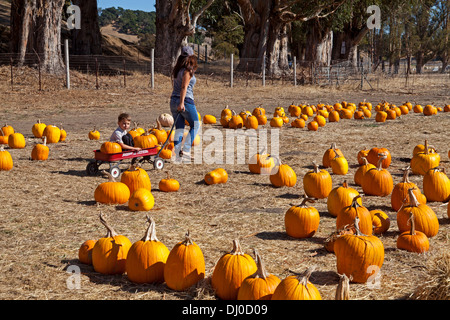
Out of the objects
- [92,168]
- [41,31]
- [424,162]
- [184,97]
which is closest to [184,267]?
[92,168]

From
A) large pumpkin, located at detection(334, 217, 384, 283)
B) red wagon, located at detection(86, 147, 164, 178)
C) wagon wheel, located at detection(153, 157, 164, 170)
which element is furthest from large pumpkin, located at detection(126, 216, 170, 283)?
wagon wheel, located at detection(153, 157, 164, 170)

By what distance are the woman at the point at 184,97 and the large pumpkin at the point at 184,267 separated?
5340 millimetres

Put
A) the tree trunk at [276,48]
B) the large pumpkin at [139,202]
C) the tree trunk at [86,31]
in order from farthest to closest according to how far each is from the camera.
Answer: the tree trunk at [276,48]
the tree trunk at [86,31]
the large pumpkin at [139,202]

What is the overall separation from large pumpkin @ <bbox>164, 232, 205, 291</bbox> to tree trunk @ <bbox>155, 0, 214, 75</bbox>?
83.1 feet

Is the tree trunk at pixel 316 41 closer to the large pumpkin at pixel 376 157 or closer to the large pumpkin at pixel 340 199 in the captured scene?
the large pumpkin at pixel 376 157

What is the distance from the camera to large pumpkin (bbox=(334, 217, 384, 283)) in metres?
4.40

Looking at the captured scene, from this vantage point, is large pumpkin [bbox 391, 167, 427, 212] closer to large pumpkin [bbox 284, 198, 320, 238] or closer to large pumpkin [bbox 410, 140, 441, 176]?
large pumpkin [bbox 284, 198, 320, 238]

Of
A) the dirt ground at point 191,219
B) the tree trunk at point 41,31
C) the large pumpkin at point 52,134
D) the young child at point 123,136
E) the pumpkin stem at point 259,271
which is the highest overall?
the tree trunk at point 41,31

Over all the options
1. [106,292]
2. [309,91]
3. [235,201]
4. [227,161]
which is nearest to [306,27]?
[309,91]

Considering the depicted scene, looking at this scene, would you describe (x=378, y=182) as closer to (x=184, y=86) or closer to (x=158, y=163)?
(x=158, y=163)

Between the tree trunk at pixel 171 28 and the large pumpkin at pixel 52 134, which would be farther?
the tree trunk at pixel 171 28

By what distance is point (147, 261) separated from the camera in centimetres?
435

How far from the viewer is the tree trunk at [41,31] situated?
22.7m

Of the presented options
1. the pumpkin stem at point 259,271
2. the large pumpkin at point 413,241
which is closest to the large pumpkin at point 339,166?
the large pumpkin at point 413,241
